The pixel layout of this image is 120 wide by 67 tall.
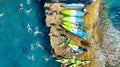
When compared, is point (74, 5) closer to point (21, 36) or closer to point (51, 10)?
point (51, 10)

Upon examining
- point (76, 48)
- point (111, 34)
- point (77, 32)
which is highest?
point (77, 32)

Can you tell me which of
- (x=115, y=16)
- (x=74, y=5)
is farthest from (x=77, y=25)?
(x=115, y=16)

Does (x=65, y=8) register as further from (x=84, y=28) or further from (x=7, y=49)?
(x=7, y=49)

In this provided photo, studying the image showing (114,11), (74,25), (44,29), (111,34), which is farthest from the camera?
(114,11)

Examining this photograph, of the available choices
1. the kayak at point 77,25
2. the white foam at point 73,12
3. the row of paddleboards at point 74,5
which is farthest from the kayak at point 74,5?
the kayak at point 77,25

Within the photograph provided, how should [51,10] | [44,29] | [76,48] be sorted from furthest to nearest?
1. [44,29]
2. [51,10]
3. [76,48]

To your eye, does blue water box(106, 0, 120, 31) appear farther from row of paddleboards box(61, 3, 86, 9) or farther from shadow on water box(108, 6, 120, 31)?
row of paddleboards box(61, 3, 86, 9)
